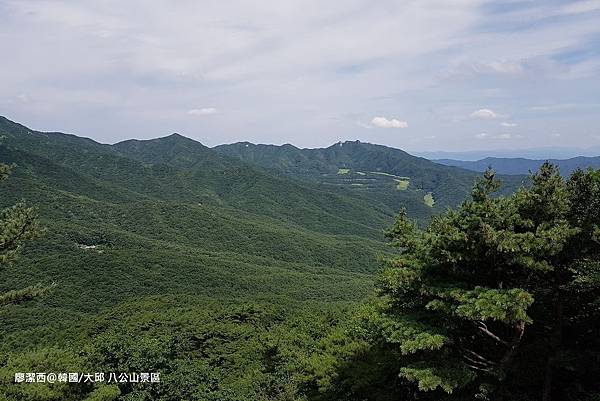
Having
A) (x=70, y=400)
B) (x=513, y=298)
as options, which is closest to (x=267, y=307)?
(x=70, y=400)

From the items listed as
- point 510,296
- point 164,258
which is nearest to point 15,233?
point 510,296

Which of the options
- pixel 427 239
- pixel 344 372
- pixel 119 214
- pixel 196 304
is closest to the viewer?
pixel 427 239

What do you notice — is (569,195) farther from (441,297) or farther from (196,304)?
(196,304)

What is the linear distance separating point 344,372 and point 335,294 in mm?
87620

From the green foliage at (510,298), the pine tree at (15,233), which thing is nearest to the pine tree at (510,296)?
the green foliage at (510,298)

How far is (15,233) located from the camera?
61.5 ft

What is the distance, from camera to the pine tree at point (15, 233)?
60.9 ft

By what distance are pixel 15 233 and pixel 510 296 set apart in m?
17.9

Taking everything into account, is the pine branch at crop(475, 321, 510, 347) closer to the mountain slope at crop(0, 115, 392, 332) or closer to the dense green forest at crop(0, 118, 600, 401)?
the dense green forest at crop(0, 118, 600, 401)

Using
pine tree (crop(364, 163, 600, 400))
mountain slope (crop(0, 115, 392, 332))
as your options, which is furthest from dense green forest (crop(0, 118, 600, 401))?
mountain slope (crop(0, 115, 392, 332))

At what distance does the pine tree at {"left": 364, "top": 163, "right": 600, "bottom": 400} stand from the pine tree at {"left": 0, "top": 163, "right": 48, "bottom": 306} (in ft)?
46.8

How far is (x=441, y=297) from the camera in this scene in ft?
40.1

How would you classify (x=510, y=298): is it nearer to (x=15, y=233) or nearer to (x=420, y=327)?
(x=420, y=327)

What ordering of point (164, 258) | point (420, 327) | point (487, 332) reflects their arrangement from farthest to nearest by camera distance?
point (164, 258) < point (420, 327) < point (487, 332)
